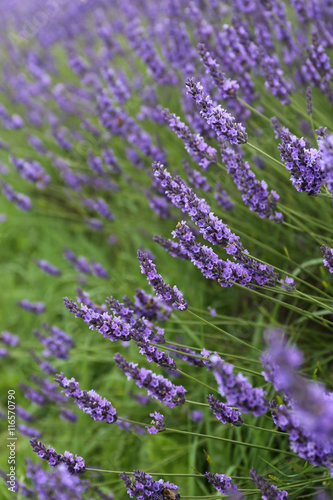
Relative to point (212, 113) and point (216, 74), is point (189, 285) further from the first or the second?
point (212, 113)

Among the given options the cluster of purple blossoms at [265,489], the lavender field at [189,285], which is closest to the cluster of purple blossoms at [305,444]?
the lavender field at [189,285]

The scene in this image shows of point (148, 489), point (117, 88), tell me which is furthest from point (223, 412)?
point (117, 88)

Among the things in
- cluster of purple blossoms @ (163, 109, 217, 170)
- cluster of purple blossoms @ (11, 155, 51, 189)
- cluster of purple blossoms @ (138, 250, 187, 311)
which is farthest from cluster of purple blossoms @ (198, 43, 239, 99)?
cluster of purple blossoms @ (11, 155, 51, 189)

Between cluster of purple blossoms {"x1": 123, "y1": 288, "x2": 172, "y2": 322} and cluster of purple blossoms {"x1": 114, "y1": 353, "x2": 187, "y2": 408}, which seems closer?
cluster of purple blossoms {"x1": 114, "y1": 353, "x2": 187, "y2": 408}

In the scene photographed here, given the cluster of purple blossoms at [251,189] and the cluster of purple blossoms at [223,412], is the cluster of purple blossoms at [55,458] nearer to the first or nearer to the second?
the cluster of purple blossoms at [223,412]

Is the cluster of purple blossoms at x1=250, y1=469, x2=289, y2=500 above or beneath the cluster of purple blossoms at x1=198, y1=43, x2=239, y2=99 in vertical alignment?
beneath

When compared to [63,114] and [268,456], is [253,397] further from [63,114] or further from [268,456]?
[63,114]

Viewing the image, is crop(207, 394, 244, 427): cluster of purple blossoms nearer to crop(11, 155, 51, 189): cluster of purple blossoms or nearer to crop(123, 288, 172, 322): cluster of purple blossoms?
crop(123, 288, 172, 322): cluster of purple blossoms
